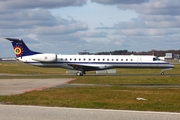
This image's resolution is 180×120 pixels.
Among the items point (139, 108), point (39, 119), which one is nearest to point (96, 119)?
point (39, 119)

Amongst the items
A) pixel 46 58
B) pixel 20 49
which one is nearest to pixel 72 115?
pixel 46 58

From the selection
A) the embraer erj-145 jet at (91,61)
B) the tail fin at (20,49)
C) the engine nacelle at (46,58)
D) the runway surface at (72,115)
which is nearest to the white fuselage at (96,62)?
the embraer erj-145 jet at (91,61)

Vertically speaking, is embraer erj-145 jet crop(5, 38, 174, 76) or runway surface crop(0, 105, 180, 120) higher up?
embraer erj-145 jet crop(5, 38, 174, 76)

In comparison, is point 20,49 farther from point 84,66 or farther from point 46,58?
point 84,66

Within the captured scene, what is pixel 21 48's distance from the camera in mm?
42188

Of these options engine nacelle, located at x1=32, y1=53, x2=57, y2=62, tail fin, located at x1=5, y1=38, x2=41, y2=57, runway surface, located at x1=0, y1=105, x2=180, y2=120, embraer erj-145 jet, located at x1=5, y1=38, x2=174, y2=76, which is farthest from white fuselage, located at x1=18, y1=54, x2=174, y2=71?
runway surface, located at x1=0, y1=105, x2=180, y2=120

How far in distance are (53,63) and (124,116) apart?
3188 cm

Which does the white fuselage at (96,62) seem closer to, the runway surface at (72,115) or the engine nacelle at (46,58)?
the engine nacelle at (46,58)

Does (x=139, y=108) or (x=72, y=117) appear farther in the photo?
(x=139, y=108)

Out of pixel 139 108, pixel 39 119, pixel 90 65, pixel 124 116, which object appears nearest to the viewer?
pixel 39 119

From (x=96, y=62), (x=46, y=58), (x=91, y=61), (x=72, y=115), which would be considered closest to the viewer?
(x=72, y=115)

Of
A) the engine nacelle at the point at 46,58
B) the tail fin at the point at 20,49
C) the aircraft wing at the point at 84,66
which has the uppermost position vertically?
the tail fin at the point at 20,49

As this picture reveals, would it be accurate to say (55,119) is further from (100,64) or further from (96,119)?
(100,64)

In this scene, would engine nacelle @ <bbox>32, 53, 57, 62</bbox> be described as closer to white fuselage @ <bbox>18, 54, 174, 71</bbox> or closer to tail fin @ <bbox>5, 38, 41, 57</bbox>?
white fuselage @ <bbox>18, 54, 174, 71</bbox>
